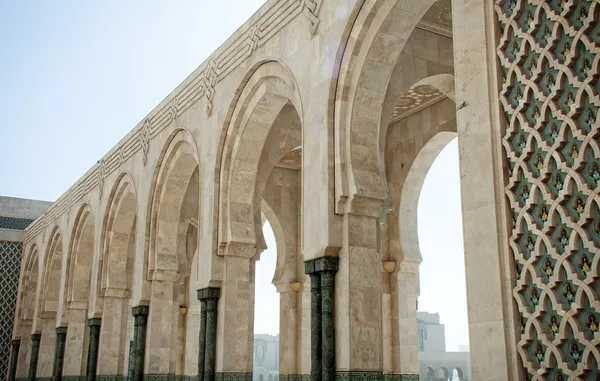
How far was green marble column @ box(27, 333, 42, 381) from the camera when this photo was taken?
15508 millimetres

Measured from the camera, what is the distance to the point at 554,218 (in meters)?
3.73

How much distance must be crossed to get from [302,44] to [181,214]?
486 centimetres

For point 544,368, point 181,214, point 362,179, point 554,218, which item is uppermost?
point 181,214

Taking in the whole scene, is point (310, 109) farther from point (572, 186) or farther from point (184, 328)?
point (184, 328)

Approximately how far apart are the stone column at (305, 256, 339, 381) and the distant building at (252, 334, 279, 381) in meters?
29.3

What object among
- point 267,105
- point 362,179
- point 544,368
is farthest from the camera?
point 267,105

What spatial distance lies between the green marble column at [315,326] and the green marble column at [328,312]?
6 cm

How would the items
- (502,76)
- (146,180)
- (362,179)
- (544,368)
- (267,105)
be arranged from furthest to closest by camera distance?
(146,180) < (267,105) < (362,179) < (502,76) < (544,368)

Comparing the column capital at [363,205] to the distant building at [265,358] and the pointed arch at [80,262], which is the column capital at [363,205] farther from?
the distant building at [265,358]

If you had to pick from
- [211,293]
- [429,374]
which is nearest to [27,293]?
[211,293]

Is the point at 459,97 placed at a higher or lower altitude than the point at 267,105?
lower

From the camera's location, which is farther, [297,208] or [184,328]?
[184,328]

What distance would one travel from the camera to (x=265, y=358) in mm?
37156

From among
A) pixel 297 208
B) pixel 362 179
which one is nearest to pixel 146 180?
pixel 297 208
